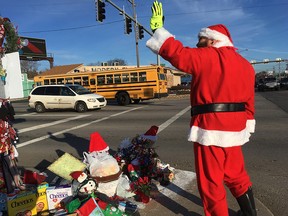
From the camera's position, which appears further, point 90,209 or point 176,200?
point 176,200

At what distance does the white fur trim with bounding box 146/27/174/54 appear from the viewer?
2766 millimetres

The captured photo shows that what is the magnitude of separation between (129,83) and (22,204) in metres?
17.6

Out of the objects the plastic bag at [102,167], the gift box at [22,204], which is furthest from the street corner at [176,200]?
the gift box at [22,204]

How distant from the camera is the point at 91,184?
3.56 m

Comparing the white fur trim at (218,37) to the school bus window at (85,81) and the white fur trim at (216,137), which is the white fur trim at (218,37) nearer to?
the white fur trim at (216,137)

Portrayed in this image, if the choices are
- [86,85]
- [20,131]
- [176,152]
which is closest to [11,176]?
[176,152]

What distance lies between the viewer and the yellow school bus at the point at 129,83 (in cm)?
2053

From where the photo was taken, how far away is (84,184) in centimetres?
353

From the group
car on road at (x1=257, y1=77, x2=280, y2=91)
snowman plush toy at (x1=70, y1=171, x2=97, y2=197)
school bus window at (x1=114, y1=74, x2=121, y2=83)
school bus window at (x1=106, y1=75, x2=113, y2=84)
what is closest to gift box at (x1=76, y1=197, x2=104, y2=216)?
snowman plush toy at (x1=70, y1=171, x2=97, y2=197)

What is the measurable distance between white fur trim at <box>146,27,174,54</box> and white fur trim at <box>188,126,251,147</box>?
78 centimetres

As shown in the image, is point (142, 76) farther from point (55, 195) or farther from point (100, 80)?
point (55, 195)

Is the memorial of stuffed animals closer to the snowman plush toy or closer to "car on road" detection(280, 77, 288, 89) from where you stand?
the snowman plush toy

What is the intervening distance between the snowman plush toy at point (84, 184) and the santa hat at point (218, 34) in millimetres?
1908

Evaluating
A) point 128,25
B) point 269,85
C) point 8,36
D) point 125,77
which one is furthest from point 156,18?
point 269,85
